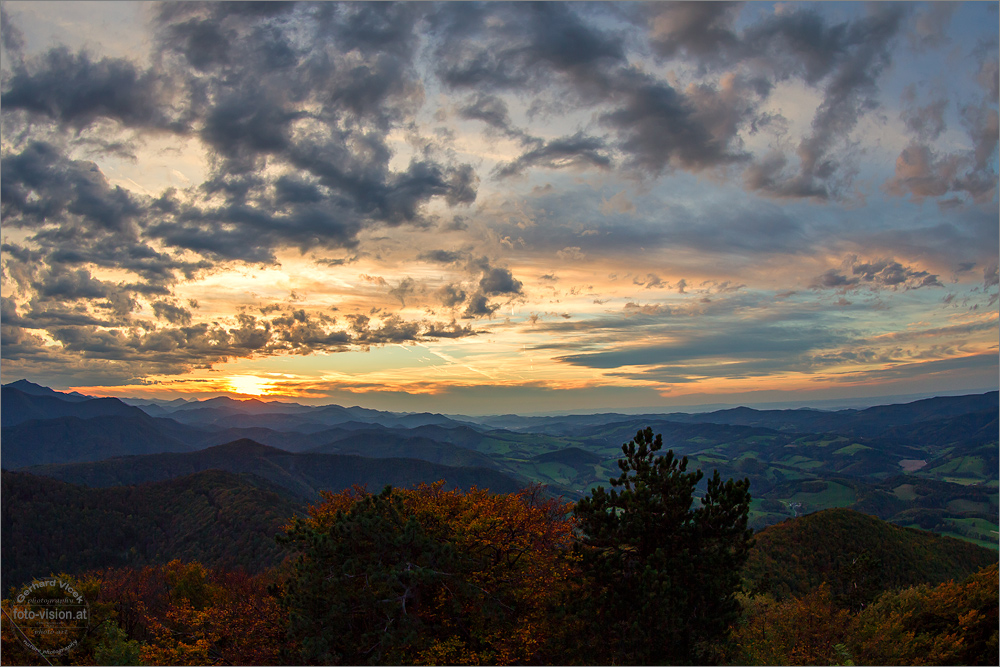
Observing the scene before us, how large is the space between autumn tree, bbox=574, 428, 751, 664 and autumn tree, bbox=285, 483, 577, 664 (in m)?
2.60

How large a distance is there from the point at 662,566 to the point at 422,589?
1457 cm

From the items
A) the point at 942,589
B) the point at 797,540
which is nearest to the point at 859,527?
the point at 797,540

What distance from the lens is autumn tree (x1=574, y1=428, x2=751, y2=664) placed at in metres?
25.8

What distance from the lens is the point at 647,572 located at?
82.9 feet

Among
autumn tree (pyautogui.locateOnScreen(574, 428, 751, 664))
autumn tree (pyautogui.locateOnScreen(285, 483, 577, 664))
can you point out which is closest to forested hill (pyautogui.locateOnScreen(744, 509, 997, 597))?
autumn tree (pyautogui.locateOnScreen(574, 428, 751, 664))

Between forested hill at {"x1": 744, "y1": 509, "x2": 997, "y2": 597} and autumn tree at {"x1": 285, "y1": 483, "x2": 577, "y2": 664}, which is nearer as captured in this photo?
autumn tree at {"x1": 285, "y1": 483, "x2": 577, "y2": 664}

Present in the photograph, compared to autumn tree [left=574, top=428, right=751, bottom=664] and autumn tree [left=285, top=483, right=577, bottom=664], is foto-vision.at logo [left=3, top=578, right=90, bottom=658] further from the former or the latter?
autumn tree [left=574, top=428, right=751, bottom=664]

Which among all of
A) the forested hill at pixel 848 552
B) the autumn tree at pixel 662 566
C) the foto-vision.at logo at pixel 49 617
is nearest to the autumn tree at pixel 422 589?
the autumn tree at pixel 662 566

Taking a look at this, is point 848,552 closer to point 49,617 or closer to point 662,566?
point 662,566

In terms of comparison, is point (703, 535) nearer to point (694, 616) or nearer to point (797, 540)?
point (694, 616)

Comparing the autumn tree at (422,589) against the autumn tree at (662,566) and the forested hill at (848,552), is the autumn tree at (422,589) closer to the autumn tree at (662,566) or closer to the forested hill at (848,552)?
the autumn tree at (662,566)

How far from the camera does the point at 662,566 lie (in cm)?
2681

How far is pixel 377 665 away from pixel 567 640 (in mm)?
10827

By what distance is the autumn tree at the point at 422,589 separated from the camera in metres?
27.5
